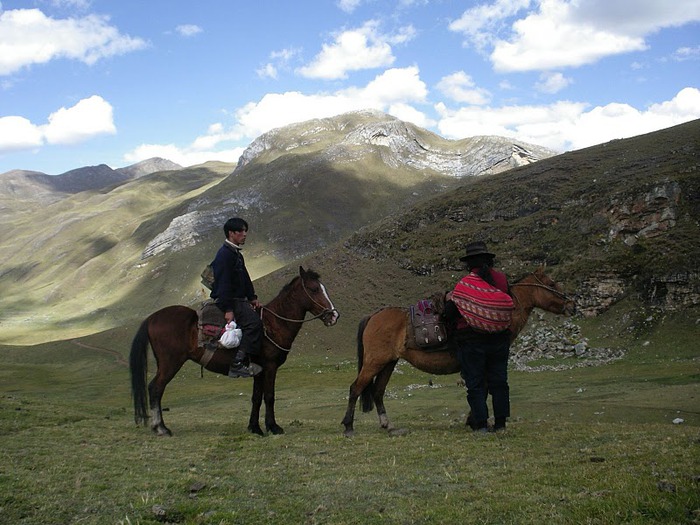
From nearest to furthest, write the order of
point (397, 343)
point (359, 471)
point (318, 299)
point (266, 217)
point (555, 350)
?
point (359, 471) < point (397, 343) < point (318, 299) < point (555, 350) < point (266, 217)

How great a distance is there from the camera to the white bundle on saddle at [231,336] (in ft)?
39.5

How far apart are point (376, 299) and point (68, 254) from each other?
15536 centimetres

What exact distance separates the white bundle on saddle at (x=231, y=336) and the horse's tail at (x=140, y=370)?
2.14m

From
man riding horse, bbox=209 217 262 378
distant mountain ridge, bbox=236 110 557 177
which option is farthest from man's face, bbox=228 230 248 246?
distant mountain ridge, bbox=236 110 557 177

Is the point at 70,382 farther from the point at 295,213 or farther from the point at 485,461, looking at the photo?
the point at 295,213

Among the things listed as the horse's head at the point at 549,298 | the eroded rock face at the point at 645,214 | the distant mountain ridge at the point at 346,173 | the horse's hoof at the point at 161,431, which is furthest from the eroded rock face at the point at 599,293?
the distant mountain ridge at the point at 346,173

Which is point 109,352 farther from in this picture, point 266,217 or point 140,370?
point 266,217

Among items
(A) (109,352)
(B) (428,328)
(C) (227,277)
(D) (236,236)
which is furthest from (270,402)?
(A) (109,352)

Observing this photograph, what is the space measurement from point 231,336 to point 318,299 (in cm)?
219

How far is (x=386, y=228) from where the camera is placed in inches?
2549

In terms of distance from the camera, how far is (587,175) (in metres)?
56.6

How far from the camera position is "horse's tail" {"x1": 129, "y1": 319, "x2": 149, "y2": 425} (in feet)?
42.2

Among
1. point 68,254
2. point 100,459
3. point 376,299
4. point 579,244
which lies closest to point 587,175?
point 579,244

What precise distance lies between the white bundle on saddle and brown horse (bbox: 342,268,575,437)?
2680 mm
